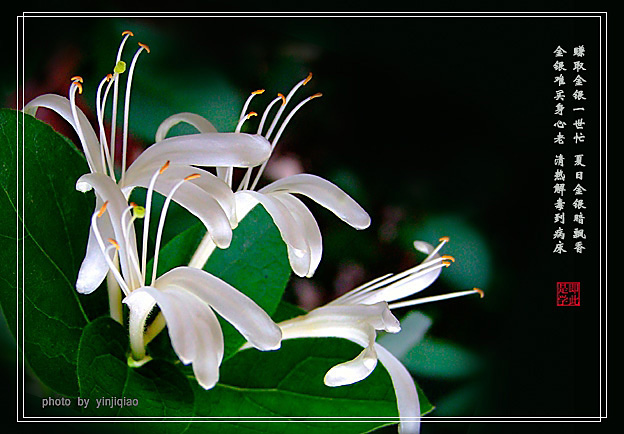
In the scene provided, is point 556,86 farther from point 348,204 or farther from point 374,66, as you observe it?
point 348,204

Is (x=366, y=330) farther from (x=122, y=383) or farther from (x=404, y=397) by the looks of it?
(x=122, y=383)

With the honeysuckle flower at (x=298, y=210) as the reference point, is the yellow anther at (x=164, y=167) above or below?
above

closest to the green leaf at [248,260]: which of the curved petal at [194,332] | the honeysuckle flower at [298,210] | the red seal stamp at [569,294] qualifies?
the honeysuckle flower at [298,210]

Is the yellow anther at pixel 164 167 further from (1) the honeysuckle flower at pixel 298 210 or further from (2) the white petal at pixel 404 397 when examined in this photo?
(2) the white petal at pixel 404 397

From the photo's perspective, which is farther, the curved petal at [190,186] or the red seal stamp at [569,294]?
the red seal stamp at [569,294]

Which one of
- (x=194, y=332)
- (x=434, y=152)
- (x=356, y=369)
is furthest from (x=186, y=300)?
(x=434, y=152)

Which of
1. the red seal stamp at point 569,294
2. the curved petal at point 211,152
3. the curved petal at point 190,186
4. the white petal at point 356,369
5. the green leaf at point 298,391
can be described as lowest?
the green leaf at point 298,391

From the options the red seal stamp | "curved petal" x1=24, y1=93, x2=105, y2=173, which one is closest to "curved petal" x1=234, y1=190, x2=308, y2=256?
"curved petal" x1=24, y1=93, x2=105, y2=173

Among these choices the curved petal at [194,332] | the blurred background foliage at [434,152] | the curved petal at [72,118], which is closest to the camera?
the curved petal at [194,332]
